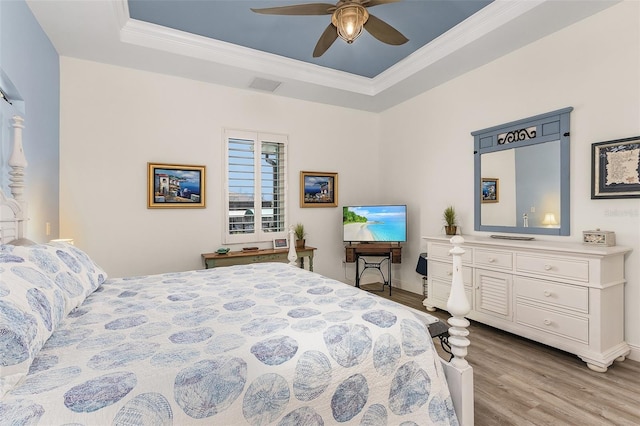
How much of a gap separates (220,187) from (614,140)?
4057mm

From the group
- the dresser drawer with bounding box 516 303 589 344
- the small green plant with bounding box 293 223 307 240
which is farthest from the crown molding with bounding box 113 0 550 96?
the dresser drawer with bounding box 516 303 589 344

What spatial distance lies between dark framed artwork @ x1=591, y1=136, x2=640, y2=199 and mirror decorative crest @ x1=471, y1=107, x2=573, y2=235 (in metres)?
0.23

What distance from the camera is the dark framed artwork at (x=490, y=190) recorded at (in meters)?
3.57

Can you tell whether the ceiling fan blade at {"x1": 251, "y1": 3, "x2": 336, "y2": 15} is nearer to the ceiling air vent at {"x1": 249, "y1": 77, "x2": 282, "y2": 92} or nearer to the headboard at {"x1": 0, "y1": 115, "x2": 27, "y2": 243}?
the ceiling air vent at {"x1": 249, "y1": 77, "x2": 282, "y2": 92}

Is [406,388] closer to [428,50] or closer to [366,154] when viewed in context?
[428,50]

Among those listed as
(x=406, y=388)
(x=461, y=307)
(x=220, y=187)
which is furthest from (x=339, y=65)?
(x=406, y=388)

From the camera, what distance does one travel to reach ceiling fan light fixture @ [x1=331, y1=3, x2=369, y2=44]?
2.25 metres

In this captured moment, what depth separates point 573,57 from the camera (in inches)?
114

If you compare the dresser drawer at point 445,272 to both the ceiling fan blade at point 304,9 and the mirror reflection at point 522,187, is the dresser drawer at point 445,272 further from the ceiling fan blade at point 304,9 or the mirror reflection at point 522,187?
the ceiling fan blade at point 304,9

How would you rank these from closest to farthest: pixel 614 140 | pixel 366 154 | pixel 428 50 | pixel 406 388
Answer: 1. pixel 406 388
2. pixel 614 140
3. pixel 428 50
4. pixel 366 154

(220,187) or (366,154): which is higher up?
(366,154)

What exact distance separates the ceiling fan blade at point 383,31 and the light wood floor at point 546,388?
2.66 meters

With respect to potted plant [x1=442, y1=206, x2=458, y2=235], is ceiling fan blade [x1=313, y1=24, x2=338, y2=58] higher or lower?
higher

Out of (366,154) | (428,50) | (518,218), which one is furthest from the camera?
(366,154)
